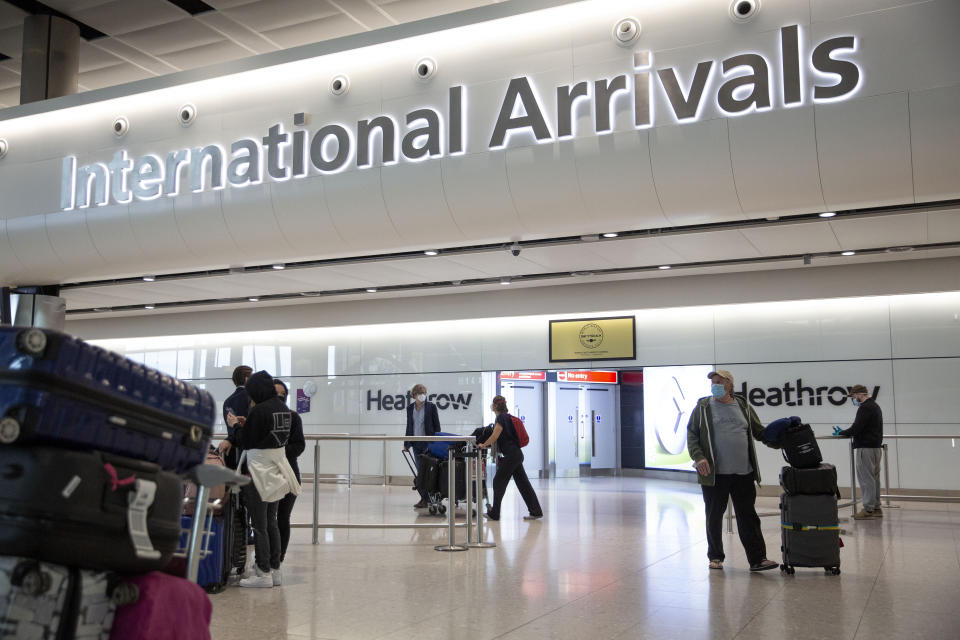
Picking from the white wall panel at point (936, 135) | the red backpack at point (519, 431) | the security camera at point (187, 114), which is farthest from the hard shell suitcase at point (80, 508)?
the security camera at point (187, 114)

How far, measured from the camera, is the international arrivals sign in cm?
926

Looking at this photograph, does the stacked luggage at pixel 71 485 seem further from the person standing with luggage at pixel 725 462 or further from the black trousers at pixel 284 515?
Result: the person standing with luggage at pixel 725 462

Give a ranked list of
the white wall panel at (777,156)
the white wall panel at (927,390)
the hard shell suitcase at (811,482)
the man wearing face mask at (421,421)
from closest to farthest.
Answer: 1. the hard shell suitcase at (811,482)
2. the white wall panel at (777,156)
3. the man wearing face mask at (421,421)
4. the white wall panel at (927,390)

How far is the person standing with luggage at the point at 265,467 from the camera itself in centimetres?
652

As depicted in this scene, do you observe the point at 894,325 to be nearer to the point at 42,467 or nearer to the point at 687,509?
the point at 687,509

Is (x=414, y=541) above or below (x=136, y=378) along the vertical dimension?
below

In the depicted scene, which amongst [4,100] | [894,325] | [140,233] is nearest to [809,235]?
[894,325]

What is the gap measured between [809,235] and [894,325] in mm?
4217

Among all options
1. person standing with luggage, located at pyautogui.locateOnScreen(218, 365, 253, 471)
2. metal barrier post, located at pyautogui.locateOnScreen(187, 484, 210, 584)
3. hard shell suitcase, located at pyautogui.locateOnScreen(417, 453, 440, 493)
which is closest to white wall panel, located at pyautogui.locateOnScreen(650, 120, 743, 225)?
hard shell suitcase, located at pyautogui.locateOnScreen(417, 453, 440, 493)

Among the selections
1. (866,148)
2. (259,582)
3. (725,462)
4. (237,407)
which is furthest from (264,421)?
(866,148)

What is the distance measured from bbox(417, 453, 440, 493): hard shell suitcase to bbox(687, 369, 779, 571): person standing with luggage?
4.58m

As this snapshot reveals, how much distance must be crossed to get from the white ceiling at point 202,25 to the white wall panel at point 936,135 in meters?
6.96

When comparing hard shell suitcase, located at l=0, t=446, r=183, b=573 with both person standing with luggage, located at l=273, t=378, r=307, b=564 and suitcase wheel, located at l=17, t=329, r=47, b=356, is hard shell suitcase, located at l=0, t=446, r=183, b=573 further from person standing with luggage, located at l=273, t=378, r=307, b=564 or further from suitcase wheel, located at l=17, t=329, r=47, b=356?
person standing with luggage, located at l=273, t=378, r=307, b=564

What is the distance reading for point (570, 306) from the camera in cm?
1728
